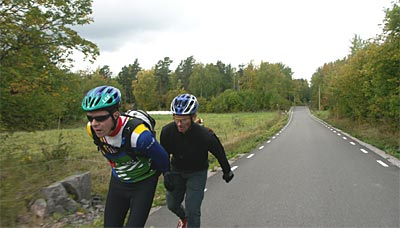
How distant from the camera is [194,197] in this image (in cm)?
373

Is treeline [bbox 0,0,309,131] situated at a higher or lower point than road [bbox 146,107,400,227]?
higher

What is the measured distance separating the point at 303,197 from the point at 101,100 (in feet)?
15.8

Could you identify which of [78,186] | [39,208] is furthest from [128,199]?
[78,186]

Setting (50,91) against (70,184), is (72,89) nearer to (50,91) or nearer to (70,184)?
(50,91)

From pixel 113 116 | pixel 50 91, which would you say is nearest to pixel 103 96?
pixel 113 116

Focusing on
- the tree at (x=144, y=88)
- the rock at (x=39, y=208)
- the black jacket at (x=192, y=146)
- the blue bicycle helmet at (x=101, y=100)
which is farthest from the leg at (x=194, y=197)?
the tree at (x=144, y=88)

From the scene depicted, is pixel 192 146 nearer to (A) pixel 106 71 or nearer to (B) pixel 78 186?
(B) pixel 78 186

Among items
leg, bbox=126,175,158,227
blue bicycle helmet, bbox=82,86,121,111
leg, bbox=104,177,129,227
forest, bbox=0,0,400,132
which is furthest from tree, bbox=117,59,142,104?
blue bicycle helmet, bbox=82,86,121,111

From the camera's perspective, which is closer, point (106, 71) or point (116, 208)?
point (116, 208)

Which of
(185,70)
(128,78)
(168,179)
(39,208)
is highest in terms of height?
(185,70)

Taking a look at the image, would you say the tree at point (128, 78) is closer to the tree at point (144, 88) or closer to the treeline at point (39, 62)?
the tree at point (144, 88)

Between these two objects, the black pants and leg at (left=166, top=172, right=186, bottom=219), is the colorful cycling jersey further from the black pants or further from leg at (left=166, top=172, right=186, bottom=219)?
leg at (left=166, top=172, right=186, bottom=219)

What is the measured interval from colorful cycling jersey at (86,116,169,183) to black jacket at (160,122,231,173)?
0.66m

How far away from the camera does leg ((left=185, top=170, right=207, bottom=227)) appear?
3.72 metres
